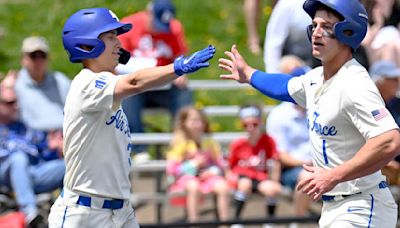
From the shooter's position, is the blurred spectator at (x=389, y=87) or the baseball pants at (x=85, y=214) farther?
the blurred spectator at (x=389, y=87)

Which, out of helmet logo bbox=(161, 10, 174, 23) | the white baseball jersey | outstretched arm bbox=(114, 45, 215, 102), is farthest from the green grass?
the white baseball jersey

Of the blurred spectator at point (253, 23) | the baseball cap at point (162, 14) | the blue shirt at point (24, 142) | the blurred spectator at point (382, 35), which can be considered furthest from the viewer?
the blurred spectator at point (253, 23)

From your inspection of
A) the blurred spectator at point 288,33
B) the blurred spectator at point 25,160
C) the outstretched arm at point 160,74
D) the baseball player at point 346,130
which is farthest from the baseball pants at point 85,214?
the blurred spectator at point 288,33

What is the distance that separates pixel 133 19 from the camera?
1032 cm

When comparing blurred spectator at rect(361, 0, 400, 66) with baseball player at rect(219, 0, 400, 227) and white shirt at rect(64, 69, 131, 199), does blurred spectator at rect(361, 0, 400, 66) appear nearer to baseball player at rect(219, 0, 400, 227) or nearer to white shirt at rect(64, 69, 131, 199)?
baseball player at rect(219, 0, 400, 227)

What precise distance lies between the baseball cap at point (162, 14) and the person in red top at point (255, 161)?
132 cm

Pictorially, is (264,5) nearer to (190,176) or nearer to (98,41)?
(190,176)

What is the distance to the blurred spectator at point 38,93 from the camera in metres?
9.42

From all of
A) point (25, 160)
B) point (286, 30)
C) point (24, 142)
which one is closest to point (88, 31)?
point (25, 160)

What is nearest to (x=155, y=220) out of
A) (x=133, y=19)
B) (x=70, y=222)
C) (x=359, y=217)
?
(x=133, y=19)

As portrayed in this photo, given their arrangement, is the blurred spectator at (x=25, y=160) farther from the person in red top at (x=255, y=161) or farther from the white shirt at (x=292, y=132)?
the white shirt at (x=292, y=132)

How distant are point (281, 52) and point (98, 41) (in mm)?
3894

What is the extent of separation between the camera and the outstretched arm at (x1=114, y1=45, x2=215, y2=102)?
19.7 ft

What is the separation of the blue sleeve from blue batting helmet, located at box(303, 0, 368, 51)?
621 mm
